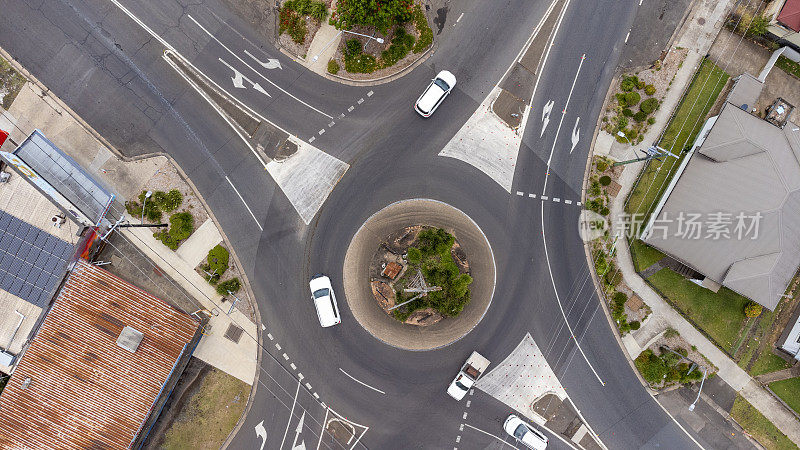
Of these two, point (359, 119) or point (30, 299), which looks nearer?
point (30, 299)

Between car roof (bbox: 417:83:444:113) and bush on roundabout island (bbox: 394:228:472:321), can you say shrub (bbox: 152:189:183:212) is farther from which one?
car roof (bbox: 417:83:444:113)

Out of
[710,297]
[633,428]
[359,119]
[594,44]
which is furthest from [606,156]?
[633,428]

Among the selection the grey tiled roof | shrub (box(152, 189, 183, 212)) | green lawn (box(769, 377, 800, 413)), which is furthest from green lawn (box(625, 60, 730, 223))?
shrub (box(152, 189, 183, 212))

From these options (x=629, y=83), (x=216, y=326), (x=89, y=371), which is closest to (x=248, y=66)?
(x=216, y=326)

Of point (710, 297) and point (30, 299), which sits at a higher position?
point (710, 297)

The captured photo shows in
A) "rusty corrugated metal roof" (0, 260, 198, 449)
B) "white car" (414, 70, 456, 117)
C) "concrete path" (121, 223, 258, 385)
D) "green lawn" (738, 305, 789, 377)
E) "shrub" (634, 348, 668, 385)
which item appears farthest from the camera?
"green lawn" (738, 305, 789, 377)

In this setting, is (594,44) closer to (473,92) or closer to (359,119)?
(473,92)

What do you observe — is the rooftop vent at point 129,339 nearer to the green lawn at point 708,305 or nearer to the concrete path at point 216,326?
the concrete path at point 216,326
